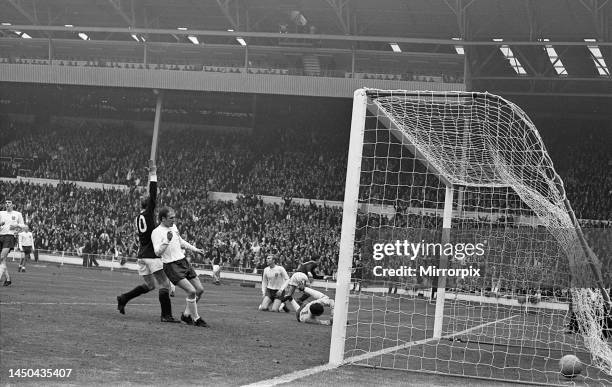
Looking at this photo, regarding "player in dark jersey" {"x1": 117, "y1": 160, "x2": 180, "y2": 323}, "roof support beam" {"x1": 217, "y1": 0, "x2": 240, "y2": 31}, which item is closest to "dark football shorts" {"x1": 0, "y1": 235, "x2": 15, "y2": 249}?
"player in dark jersey" {"x1": 117, "y1": 160, "x2": 180, "y2": 323}

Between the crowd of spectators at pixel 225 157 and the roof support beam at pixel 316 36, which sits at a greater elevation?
the roof support beam at pixel 316 36

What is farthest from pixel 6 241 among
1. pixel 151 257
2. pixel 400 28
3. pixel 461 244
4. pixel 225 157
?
pixel 225 157

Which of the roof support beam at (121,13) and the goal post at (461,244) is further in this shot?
the roof support beam at (121,13)

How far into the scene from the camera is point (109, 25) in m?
47.4

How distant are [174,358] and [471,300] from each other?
1769cm

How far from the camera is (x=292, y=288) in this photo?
1895 centimetres

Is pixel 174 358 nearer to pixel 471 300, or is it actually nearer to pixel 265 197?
pixel 471 300

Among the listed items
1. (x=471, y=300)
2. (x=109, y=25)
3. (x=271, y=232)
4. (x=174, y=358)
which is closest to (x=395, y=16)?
(x=271, y=232)

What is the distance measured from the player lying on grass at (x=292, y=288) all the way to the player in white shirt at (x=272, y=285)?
0.41 ft

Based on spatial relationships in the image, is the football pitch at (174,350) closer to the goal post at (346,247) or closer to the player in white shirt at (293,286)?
the goal post at (346,247)

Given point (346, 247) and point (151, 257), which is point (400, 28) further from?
point (346, 247)

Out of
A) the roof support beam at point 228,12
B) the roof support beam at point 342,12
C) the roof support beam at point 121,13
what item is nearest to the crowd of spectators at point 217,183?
the roof support beam at point 342,12

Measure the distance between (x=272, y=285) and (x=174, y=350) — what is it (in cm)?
1037

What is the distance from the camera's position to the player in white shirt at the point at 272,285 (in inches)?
771
